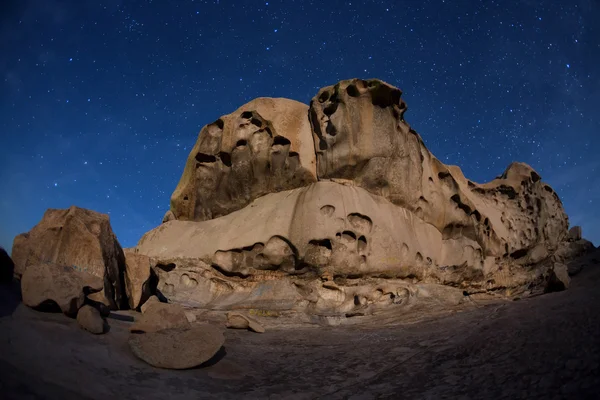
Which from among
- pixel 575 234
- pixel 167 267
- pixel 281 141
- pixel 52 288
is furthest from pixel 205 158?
pixel 575 234

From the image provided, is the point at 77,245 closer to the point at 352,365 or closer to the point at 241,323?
the point at 241,323

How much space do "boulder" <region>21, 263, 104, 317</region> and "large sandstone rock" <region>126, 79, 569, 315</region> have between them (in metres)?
5.83

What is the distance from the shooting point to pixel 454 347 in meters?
3.74

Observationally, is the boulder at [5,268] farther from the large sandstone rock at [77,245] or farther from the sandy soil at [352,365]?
the large sandstone rock at [77,245]

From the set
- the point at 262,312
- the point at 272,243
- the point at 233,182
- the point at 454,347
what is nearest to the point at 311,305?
the point at 262,312

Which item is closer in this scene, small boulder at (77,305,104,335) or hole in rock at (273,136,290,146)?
small boulder at (77,305,104,335)

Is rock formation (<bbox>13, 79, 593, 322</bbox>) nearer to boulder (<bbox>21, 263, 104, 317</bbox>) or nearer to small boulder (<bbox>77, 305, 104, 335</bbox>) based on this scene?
boulder (<bbox>21, 263, 104, 317</bbox>)

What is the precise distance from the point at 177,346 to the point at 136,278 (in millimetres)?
3775

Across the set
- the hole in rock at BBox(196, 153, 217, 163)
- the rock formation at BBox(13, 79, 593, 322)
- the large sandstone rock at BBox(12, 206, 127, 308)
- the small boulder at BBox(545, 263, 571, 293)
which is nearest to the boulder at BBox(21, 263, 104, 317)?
the large sandstone rock at BBox(12, 206, 127, 308)

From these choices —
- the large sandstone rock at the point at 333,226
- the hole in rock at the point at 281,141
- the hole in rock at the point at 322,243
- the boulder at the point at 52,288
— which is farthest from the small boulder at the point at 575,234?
the boulder at the point at 52,288

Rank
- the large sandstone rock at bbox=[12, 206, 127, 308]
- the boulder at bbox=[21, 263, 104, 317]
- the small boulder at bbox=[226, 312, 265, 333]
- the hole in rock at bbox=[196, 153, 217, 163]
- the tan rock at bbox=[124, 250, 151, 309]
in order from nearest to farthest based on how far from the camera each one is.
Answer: the boulder at bbox=[21, 263, 104, 317] → the large sandstone rock at bbox=[12, 206, 127, 308] → the small boulder at bbox=[226, 312, 265, 333] → the tan rock at bbox=[124, 250, 151, 309] → the hole in rock at bbox=[196, 153, 217, 163]

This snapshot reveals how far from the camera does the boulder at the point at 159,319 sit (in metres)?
4.07

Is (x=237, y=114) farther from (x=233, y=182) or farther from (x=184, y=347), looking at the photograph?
(x=184, y=347)

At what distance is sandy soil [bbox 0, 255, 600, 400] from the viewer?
2.48 meters
